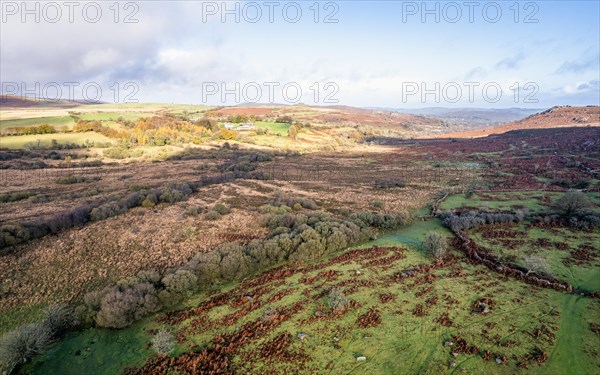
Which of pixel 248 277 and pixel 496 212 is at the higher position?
pixel 496 212

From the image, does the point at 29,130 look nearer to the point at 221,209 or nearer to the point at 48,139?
the point at 48,139

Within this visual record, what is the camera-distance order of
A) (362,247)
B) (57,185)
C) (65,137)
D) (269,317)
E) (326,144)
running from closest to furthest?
(269,317)
(362,247)
(57,185)
(65,137)
(326,144)

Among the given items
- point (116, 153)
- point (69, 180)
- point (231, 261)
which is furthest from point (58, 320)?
point (116, 153)

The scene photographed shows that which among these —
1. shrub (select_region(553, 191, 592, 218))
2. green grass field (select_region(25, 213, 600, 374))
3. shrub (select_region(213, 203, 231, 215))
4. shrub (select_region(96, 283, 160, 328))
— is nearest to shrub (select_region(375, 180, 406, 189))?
shrub (select_region(553, 191, 592, 218))

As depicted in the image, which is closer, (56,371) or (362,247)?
(56,371)

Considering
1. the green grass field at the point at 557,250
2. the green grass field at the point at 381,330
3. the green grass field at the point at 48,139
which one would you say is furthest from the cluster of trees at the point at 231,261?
the green grass field at the point at 48,139

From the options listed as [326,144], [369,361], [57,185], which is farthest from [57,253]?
[326,144]

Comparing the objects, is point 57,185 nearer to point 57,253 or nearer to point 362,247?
point 57,253
